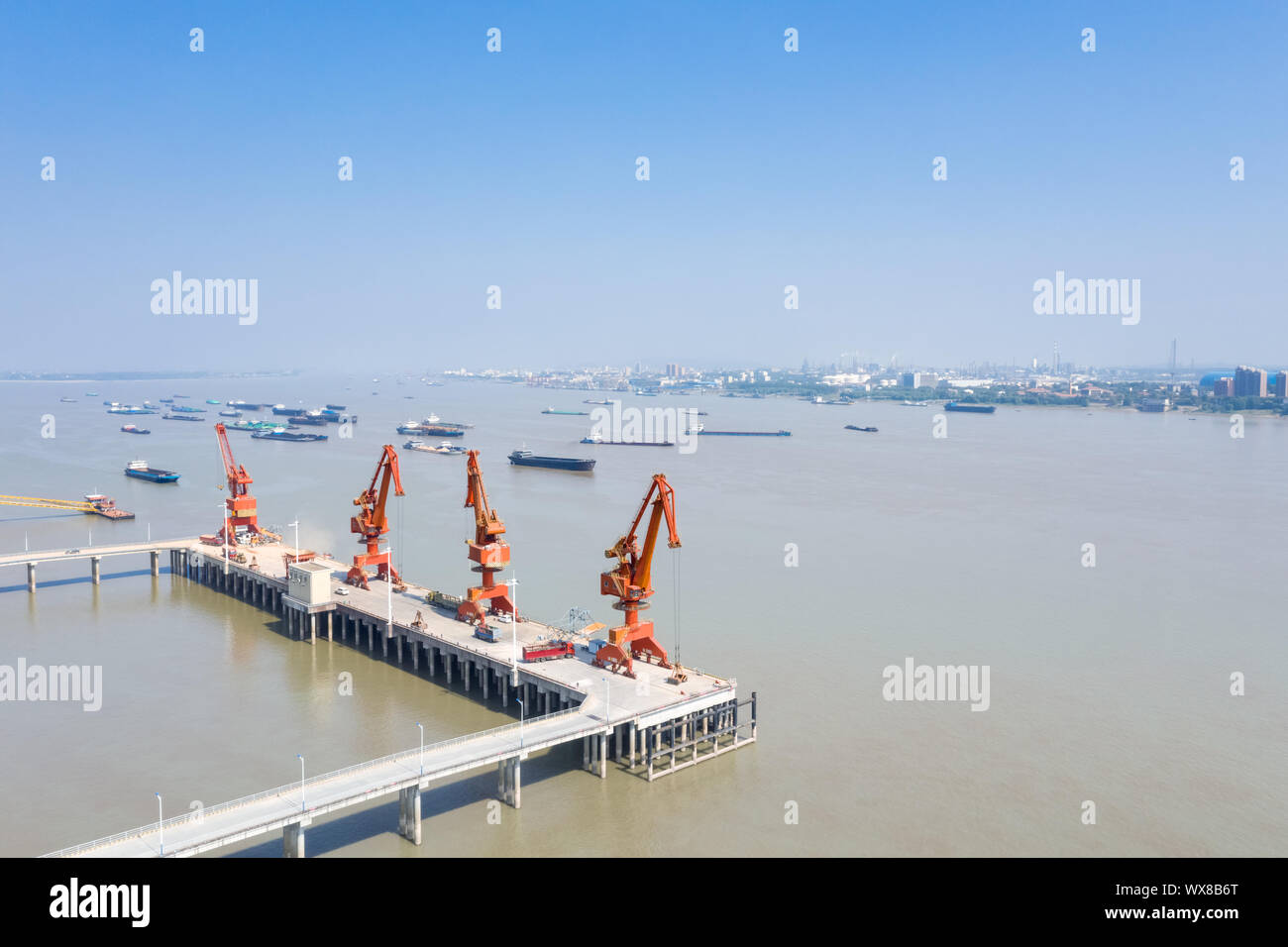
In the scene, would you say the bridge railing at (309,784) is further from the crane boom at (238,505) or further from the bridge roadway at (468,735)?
the crane boom at (238,505)

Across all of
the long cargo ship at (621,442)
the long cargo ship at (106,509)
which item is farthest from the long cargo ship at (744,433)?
the long cargo ship at (106,509)

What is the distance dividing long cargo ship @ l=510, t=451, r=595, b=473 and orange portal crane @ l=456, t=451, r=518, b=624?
195ft

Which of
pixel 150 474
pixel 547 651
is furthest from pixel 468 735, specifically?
pixel 150 474

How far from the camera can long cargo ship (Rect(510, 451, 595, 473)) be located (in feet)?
310

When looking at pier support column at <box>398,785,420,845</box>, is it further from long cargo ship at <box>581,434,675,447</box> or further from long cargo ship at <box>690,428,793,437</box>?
long cargo ship at <box>690,428,793,437</box>

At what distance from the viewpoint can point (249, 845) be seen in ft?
68.3

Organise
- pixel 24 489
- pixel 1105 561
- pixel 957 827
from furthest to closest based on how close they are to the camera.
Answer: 1. pixel 24 489
2. pixel 1105 561
3. pixel 957 827

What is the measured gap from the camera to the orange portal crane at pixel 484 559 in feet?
111

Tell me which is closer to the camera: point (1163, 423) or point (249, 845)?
point (249, 845)

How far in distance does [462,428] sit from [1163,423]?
114 metres

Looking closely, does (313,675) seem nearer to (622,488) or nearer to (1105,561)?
(1105,561)

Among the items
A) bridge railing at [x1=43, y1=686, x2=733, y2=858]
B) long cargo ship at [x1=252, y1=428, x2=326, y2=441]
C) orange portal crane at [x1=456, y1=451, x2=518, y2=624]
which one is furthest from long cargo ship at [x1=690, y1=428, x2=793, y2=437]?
bridge railing at [x1=43, y1=686, x2=733, y2=858]

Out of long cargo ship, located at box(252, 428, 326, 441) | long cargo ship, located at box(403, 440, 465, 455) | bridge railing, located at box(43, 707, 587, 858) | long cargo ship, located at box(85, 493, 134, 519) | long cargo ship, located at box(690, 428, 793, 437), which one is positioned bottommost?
bridge railing, located at box(43, 707, 587, 858)

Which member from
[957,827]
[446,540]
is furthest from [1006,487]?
[957,827]
